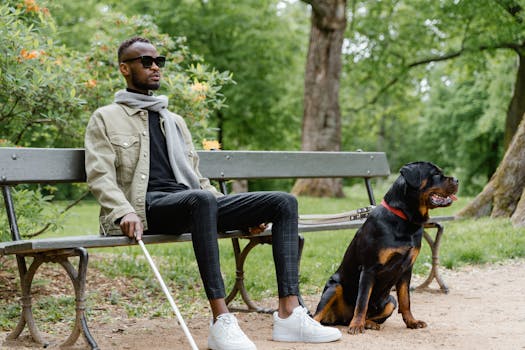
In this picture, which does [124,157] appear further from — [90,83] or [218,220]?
[90,83]

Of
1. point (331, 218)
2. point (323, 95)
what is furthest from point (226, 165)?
point (323, 95)

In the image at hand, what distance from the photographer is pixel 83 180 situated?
4.87 m

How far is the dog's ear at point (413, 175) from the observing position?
4.56m

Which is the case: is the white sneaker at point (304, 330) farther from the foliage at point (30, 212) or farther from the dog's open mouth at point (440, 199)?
the foliage at point (30, 212)

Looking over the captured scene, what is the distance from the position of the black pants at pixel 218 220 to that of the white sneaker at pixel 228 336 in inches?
5.9

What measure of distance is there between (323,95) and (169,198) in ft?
40.1

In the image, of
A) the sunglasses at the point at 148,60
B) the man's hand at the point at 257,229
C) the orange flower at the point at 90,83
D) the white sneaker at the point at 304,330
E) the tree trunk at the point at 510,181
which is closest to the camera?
the white sneaker at the point at 304,330

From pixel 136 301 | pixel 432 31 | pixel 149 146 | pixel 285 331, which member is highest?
pixel 432 31

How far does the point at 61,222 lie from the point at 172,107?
68.4 inches

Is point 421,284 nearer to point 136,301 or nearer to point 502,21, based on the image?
point 136,301

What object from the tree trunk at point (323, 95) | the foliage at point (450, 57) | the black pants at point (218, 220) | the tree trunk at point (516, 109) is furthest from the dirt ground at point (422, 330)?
the tree trunk at point (516, 109)

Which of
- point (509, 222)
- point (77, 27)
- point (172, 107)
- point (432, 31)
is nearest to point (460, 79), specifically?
point (432, 31)

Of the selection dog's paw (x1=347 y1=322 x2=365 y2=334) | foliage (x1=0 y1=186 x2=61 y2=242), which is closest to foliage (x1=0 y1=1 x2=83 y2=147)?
foliage (x1=0 y1=186 x2=61 y2=242)

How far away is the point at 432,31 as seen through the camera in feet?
70.2
